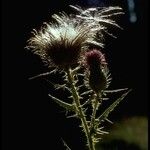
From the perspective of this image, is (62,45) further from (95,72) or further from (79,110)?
(79,110)

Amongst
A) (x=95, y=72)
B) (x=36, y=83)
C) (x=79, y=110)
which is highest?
(x=36, y=83)

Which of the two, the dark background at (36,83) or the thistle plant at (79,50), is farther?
the dark background at (36,83)

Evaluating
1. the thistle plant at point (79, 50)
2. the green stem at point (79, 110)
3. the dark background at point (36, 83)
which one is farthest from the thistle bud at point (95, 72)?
the dark background at point (36, 83)

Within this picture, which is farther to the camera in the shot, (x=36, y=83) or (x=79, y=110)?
(x=36, y=83)

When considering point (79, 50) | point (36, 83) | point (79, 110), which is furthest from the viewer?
point (36, 83)

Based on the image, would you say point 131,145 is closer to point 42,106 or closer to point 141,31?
point 42,106

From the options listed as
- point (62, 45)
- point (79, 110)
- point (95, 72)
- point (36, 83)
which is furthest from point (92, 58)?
point (36, 83)

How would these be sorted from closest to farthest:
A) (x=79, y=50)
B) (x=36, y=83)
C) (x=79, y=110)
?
(x=79, y=110)
(x=79, y=50)
(x=36, y=83)

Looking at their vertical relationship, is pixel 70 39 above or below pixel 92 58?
above

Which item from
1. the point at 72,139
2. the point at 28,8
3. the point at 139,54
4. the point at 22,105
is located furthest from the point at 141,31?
the point at 72,139

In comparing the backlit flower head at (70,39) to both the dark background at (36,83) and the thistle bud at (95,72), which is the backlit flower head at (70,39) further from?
the dark background at (36,83)
